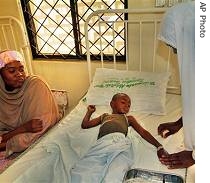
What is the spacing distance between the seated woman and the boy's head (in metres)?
0.44

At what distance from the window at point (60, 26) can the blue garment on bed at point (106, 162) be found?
1.14 m

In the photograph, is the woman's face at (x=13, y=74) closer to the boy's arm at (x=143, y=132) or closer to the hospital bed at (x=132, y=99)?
the hospital bed at (x=132, y=99)

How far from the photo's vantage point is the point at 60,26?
2393 mm

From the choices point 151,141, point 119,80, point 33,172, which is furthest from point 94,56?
point 33,172

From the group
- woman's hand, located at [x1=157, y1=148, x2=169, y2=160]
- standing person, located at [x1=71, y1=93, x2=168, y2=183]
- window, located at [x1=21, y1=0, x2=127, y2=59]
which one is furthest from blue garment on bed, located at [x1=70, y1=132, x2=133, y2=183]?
window, located at [x1=21, y1=0, x2=127, y2=59]

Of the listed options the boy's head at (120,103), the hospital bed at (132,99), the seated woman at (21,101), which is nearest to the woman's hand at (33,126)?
the seated woman at (21,101)

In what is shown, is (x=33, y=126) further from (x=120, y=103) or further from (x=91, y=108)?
(x=120, y=103)

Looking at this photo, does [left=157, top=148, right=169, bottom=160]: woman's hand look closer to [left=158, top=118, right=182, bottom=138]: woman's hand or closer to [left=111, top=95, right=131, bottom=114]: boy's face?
[left=158, top=118, right=182, bottom=138]: woman's hand

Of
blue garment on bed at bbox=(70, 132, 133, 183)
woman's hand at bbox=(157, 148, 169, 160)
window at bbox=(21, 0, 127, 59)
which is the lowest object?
woman's hand at bbox=(157, 148, 169, 160)

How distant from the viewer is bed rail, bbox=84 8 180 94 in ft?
6.54

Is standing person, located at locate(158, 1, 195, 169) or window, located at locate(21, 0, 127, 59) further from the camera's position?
window, located at locate(21, 0, 127, 59)

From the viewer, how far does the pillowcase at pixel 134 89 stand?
1724mm

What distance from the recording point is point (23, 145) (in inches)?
60.9

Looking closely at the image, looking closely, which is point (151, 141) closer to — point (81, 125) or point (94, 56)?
point (81, 125)
